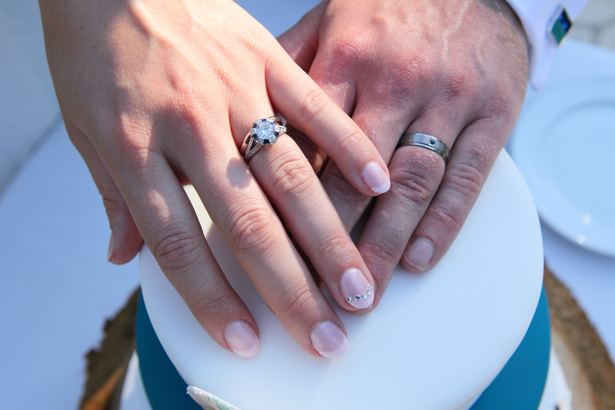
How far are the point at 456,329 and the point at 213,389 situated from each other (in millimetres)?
345

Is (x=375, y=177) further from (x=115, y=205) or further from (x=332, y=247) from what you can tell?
(x=115, y=205)

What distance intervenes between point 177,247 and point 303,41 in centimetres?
49

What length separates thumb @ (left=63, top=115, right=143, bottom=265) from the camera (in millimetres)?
769

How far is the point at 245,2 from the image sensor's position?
1808 mm

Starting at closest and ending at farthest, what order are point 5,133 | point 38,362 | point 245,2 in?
1. point 38,362
2. point 5,133
3. point 245,2

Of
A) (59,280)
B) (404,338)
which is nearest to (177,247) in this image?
(404,338)

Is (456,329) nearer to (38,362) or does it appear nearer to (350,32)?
(350,32)

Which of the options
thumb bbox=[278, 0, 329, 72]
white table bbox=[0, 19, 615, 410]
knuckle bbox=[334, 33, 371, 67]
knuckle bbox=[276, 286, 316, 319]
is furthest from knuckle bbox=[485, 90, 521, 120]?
white table bbox=[0, 19, 615, 410]

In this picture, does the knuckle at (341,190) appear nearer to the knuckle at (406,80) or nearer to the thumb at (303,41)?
the knuckle at (406,80)

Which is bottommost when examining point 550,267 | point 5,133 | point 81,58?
point 550,267

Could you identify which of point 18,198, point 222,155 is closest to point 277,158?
point 222,155

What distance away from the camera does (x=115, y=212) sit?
2.58 ft

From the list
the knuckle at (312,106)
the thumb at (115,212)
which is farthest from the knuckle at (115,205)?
the knuckle at (312,106)

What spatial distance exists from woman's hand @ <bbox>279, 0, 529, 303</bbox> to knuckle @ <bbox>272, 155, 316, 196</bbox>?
57 mm
